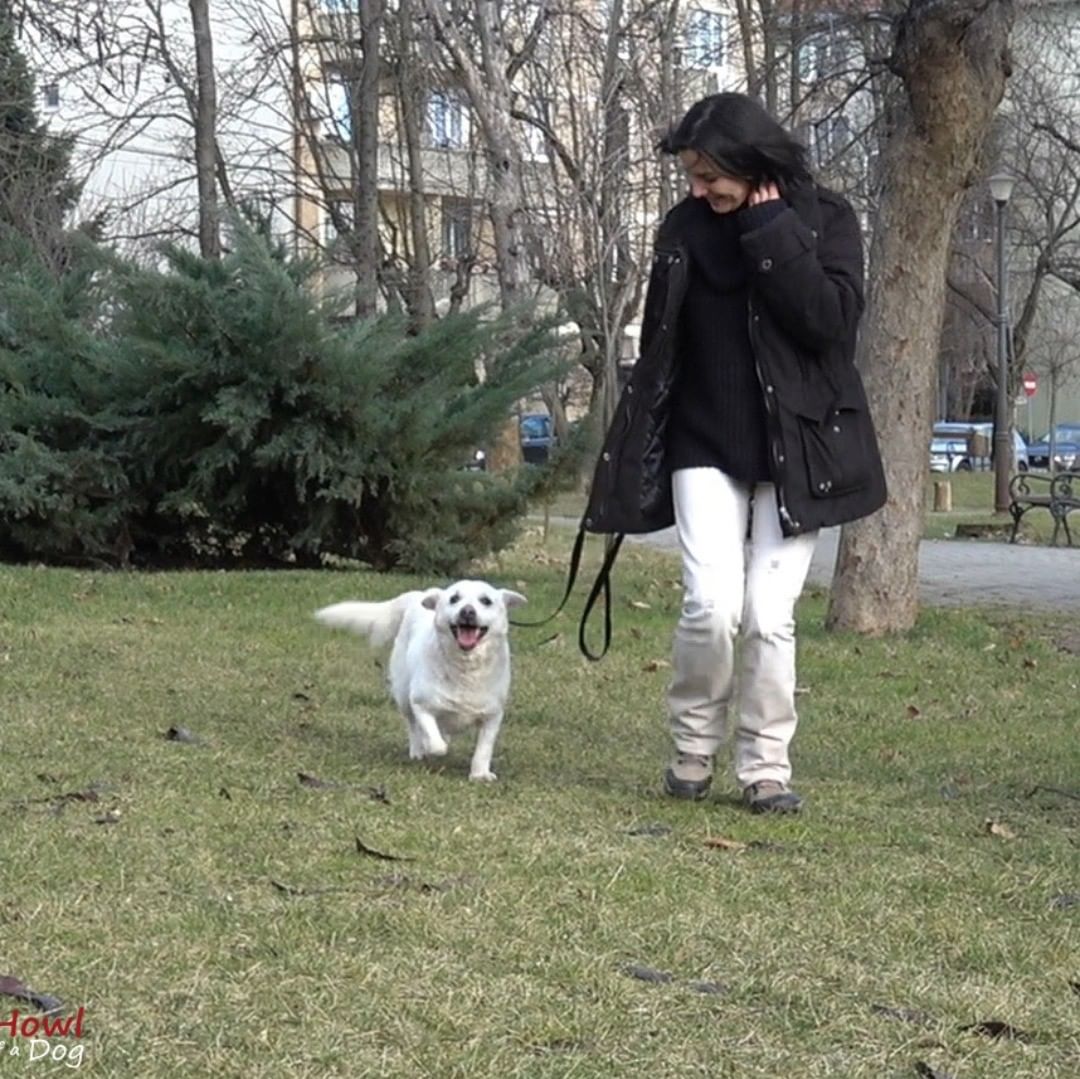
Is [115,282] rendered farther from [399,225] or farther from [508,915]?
[399,225]

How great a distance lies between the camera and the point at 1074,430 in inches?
2406

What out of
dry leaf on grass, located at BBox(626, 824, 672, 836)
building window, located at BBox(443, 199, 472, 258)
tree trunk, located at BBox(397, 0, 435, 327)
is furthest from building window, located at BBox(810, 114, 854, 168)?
building window, located at BBox(443, 199, 472, 258)

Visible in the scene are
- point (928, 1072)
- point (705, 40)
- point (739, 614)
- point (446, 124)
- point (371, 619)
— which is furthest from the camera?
point (446, 124)

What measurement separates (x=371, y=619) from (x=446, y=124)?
30816mm

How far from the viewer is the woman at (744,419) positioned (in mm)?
5355

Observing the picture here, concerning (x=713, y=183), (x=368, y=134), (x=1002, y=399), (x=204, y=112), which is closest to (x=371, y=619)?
(x=713, y=183)

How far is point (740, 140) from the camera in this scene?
529 cm

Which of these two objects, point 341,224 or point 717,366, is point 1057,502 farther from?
point 717,366

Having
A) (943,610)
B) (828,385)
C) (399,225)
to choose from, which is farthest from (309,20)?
(828,385)

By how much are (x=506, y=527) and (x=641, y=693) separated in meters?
6.55

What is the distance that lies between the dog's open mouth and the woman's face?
5.65 feet

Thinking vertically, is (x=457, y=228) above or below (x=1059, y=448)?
above

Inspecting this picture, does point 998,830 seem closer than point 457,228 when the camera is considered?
Yes

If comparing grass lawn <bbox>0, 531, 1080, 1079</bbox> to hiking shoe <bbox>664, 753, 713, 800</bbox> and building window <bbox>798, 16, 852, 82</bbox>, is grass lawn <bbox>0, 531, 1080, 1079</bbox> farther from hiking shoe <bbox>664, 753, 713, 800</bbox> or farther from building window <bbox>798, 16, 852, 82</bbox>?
building window <bbox>798, 16, 852, 82</bbox>
